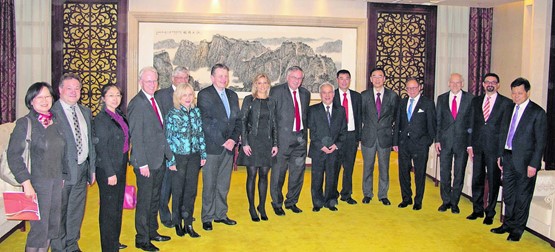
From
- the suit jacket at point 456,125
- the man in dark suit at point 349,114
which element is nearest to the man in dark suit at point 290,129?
the man in dark suit at point 349,114

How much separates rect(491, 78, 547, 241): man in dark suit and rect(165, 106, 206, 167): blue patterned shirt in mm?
3025

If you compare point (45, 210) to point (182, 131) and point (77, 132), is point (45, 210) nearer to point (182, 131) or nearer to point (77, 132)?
point (77, 132)

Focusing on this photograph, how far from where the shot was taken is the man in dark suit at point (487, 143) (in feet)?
19.5

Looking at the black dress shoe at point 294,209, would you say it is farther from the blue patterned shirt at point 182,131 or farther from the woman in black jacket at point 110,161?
the woman in black jacket at point 110,161

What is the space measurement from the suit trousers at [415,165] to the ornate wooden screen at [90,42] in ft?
19.7

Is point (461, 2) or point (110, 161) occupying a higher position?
point (461, 2)

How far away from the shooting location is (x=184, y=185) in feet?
17.3

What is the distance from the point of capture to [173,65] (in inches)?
424

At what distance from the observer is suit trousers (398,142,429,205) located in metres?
6.64

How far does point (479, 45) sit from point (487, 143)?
234 inches

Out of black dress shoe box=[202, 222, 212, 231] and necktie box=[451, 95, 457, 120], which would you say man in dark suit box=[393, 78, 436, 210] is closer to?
necktie box=[451, 95, 457, 120]

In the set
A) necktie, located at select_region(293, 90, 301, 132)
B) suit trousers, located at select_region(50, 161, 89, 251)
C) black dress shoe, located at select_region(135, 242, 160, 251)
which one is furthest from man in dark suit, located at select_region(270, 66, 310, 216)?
suit trousers, located at select_region(50, 161, 89, 251)

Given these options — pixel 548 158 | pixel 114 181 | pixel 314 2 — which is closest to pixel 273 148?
pixel 114 181

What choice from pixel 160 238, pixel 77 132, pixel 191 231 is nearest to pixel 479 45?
pixel 191 231
